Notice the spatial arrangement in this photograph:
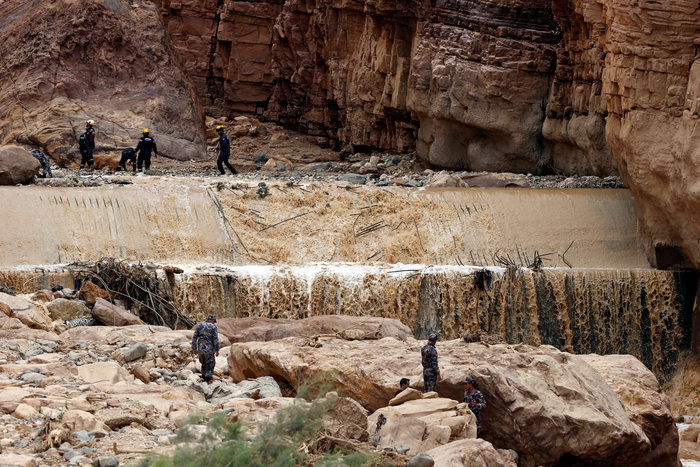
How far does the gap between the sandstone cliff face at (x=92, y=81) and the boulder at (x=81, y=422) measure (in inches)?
763

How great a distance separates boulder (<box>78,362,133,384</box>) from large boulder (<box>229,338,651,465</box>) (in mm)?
1647

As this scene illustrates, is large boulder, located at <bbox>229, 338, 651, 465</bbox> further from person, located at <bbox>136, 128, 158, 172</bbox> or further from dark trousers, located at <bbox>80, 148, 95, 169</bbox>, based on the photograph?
dark trousers, located at <bbox>80, 148, 95, 169</bbox>

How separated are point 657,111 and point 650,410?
7600 millimetres

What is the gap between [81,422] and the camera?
30.7ft

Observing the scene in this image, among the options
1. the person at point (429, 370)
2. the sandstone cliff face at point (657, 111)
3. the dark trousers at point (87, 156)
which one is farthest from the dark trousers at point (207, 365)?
the dark trousers at point (87, 156)

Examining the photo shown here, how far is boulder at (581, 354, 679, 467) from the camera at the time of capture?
13.3 m

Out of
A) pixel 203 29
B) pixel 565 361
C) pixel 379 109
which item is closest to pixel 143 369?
pixel 565 361

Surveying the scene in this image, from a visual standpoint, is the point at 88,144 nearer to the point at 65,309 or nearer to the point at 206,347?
the point at 65,309

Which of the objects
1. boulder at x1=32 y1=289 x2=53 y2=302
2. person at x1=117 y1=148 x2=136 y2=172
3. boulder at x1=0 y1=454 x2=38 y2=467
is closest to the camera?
boulder at x1=0 y1=454 x2=38 y2=467

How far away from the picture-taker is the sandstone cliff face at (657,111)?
18797 millimetres

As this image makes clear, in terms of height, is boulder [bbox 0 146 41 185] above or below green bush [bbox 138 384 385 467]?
below

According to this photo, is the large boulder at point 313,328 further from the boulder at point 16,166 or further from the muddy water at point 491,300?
the boulder at point 16,166

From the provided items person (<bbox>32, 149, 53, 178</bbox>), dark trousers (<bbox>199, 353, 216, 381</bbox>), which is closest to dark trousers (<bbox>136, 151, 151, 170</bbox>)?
person (<bbox>32, 149, 53, 178</bbox>)

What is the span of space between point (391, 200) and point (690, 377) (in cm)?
666
